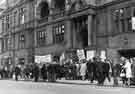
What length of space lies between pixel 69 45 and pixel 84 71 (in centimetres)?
986

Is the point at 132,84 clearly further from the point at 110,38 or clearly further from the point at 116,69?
the point at 110,38

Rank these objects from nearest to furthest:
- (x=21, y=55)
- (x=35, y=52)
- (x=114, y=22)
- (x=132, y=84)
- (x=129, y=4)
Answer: (x=132, y=84) < (x=129, y=4) < (x=114, y=22) < (x=35, y=52) < (x=21, y=55)

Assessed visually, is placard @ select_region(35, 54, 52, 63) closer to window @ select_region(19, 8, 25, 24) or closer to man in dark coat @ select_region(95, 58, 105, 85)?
man in dark coat @ select_region(95, 58, 105, 85)

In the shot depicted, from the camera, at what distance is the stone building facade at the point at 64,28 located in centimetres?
2816

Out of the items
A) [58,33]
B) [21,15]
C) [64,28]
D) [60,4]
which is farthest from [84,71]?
[21,15]

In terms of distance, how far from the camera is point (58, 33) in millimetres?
36594

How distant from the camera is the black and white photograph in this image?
62.8 feet

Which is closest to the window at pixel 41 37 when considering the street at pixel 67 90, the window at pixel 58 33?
the window at pixel 58 33

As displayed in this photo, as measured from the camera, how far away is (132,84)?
1830 centimetres

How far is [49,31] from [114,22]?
485 inches

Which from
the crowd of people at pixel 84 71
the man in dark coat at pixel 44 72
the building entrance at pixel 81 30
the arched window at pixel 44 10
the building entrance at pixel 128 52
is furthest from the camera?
the arched window at pixel 44 10

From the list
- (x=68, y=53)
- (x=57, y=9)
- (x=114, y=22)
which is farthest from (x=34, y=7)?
(x=114, y=22)

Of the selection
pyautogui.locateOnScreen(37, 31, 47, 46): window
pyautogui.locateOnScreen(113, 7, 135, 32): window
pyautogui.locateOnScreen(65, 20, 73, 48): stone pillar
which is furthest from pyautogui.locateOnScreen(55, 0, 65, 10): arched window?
pyautogui.locateOnScreen(113, 7, 135, 32): window

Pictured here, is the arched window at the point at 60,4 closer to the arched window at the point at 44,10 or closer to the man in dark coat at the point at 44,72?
the arched window at the point at 44,10
